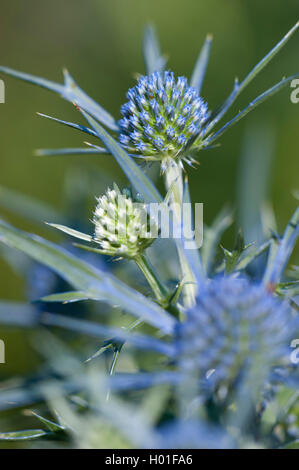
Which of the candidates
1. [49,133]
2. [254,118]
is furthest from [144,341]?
[49,133]

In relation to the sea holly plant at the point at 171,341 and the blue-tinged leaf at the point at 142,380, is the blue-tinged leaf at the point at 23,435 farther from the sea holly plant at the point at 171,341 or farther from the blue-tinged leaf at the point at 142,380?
the blue-tinged leaf at the point at 142,380

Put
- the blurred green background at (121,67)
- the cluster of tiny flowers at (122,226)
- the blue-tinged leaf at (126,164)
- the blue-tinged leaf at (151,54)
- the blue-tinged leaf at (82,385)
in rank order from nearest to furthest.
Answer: the blue-tinged leaf at (82,385) < the blue-tinged leaf at (126,164) < the cluster of tiny flowers at (122,226) < the blue-tinged leaf at (151,54) < the blurred green background at (121,67)

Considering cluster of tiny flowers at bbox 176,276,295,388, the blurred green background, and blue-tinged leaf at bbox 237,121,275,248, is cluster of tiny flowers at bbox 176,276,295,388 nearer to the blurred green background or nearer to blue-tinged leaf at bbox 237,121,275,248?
blue-tinged leaf at bbox 237,121,275,248

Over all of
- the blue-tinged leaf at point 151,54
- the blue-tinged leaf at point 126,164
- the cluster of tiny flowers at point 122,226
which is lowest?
the cluster of tiny flowers at point 122,226

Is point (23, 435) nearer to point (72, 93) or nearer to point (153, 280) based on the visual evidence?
point (153, 280)

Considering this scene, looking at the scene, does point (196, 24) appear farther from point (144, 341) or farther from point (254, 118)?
point (144, 341)

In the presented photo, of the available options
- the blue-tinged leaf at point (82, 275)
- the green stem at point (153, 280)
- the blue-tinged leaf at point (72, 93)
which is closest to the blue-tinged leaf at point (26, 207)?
the blue-tinged leaf at point (72, 93)

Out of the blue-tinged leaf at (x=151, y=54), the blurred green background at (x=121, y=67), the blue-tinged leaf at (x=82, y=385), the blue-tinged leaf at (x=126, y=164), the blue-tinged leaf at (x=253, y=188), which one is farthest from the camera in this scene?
the blurred green background at (x=121, y=67)
